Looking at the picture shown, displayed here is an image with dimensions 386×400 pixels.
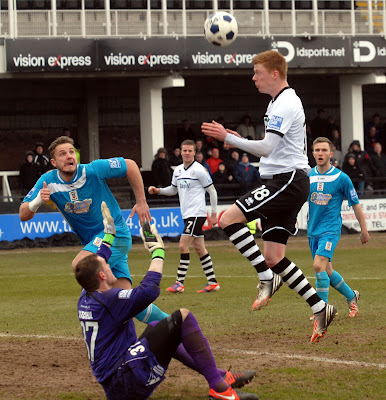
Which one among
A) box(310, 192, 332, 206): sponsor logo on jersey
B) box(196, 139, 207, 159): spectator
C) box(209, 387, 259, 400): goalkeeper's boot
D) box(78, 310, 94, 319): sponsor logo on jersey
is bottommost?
box(209, 387, 259, 400): goalkeeper's boot

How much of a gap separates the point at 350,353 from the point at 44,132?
86.8ft

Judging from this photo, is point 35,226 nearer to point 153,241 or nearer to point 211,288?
point 211,288

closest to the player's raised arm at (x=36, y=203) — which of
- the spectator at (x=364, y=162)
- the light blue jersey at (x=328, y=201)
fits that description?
the light blue jersey at (x=328, y=201)

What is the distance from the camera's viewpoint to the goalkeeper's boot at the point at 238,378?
7.03 meters

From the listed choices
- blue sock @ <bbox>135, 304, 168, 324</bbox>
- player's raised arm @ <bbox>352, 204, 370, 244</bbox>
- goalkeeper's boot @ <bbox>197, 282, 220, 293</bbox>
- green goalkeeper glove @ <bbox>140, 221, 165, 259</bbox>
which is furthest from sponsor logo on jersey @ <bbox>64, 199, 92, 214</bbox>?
goalkeeper's boot @ <bbox>197, 282, 220, 293</bbox>

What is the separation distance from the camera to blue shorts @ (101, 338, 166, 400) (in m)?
6.55

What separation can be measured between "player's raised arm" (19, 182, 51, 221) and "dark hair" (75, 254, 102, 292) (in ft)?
6.71

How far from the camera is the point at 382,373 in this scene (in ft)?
25.5

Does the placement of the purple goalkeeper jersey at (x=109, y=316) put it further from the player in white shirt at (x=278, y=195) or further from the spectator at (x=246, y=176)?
the spectator at (x=246, y=176)

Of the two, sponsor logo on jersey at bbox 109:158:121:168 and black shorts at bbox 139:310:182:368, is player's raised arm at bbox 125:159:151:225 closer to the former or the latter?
sponsor logo on jersey at bbox 109:158:121:168

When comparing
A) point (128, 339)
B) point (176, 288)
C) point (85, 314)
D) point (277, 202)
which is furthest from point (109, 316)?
point (176, 288)

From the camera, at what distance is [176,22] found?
30.1m

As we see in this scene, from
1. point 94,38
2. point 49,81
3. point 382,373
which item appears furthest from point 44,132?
point 382,373

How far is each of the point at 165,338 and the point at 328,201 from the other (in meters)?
5.20
